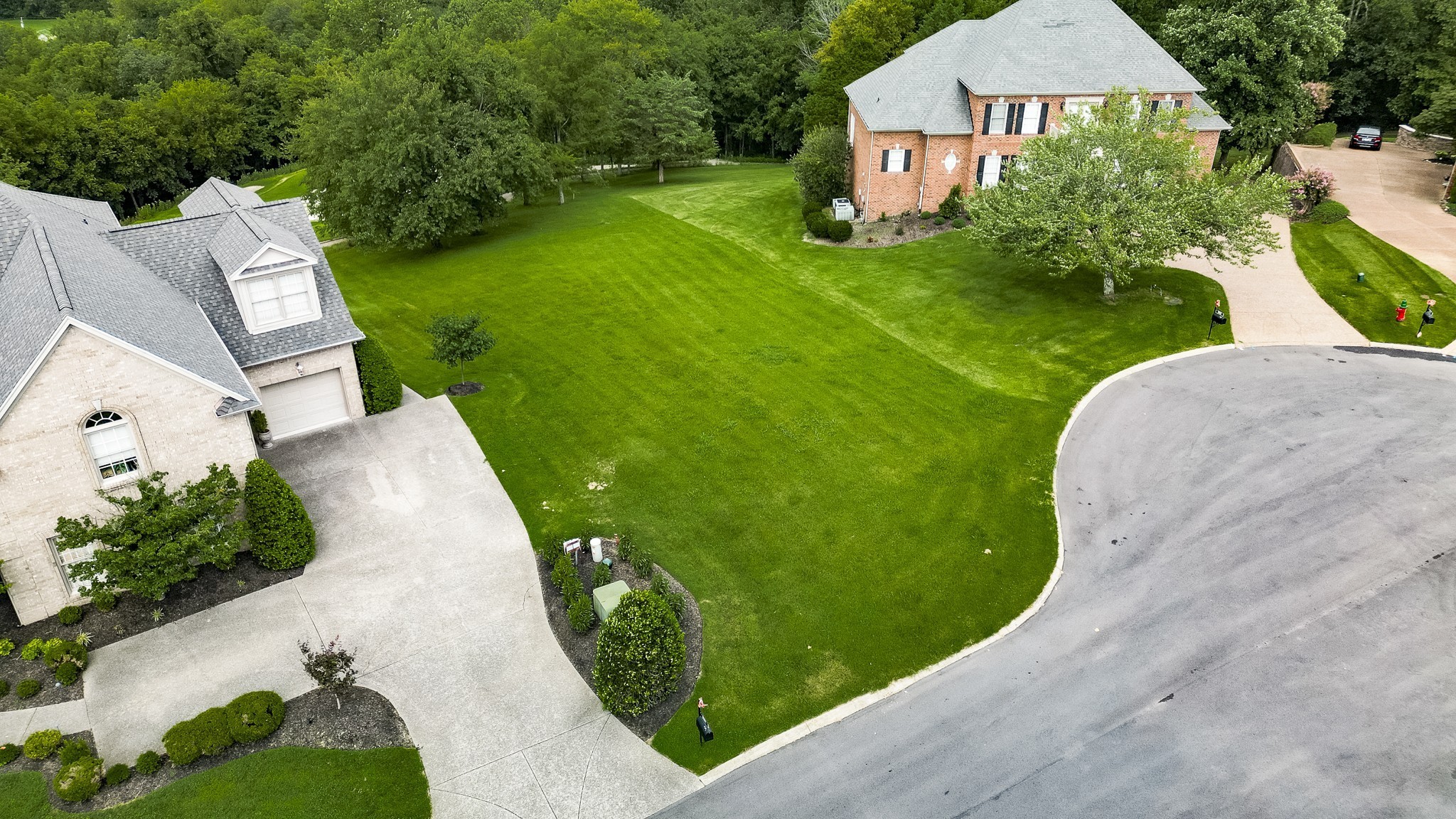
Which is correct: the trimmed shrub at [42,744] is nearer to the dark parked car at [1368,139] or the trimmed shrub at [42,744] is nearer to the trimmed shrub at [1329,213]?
the trimmed shrub at [1329,213]

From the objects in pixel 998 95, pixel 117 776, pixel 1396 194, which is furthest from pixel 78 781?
pixel 1396 194

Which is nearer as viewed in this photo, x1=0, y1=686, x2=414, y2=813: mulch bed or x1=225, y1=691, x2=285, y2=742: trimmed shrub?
x1=0, y1=686, x2=414, y2=813: mulch bed

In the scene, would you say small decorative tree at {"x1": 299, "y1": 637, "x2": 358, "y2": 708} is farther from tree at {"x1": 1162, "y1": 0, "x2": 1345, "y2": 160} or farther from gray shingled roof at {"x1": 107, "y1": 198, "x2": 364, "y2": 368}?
tree at {"x1": 1162, "y1": 0, "x2": 1345, "y2": 160}

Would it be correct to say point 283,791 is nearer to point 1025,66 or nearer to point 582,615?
point 582,615

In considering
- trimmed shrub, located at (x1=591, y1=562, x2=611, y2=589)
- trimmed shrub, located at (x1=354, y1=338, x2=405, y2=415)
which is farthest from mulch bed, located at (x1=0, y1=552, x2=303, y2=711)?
trimmed shrub, located at (x1=591, y1=562, x2=611, y2=589)

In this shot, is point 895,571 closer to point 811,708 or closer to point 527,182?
point 811,708

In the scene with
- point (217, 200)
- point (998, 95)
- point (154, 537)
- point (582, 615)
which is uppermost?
point (998, 95)
